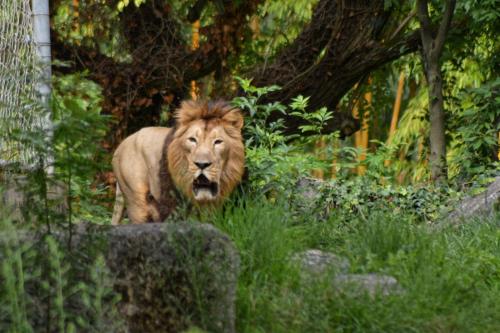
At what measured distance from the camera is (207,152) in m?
6.95

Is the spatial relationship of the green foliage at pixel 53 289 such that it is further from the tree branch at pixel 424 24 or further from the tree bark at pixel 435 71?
the tree branch at pixel 424 24

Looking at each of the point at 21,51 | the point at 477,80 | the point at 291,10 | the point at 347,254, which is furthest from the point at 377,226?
the point at 291,10

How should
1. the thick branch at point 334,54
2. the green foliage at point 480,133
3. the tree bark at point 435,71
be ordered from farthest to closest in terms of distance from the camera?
the thick branch at point 334,54 < the tree bark at point 435,71 < the green foliage at point 480,133

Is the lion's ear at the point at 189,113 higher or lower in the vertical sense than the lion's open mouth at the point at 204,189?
higher

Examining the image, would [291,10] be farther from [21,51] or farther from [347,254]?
[347,254]

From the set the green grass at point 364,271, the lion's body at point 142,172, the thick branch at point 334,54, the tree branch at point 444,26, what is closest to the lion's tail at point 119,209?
the lion's body at point 142,172

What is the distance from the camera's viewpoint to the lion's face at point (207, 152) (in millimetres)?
6926

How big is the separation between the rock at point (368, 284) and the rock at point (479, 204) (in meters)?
2.24

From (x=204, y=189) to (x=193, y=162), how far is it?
174 mm

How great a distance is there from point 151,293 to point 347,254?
162 cm

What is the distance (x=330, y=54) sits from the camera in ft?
38.5

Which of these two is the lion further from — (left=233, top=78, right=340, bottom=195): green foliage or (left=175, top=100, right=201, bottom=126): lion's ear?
(left=233, top=78, right=340, bottom=195): green foliage

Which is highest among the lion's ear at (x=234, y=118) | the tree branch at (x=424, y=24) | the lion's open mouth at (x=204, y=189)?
the tree branch at (x=424, y=24)

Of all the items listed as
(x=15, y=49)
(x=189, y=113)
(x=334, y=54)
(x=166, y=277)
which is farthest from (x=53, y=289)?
(x=334, y=54)
